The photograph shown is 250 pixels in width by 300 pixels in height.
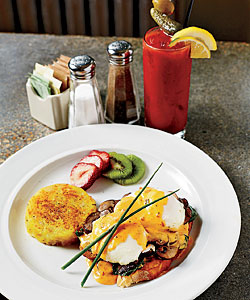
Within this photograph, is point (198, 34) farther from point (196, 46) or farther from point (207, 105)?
point (207, 105)

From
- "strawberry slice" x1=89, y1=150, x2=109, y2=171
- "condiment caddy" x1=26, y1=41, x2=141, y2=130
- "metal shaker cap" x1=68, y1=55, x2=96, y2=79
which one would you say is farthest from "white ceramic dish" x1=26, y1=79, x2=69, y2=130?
"strawberry slice" x1=89, y1=150, x2=109, y2=171

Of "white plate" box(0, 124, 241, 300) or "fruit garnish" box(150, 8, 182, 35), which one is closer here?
"white plate" box(0, 124, 241, 300)

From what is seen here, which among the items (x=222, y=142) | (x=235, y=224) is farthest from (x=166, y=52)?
(x=235, y=224)

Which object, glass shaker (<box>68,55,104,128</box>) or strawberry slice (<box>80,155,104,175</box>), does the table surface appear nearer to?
glass shaker (<box>68,55,104,128</box>)

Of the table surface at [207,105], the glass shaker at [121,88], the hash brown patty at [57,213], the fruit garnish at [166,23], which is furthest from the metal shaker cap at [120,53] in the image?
the hash brown patty at [57,213]

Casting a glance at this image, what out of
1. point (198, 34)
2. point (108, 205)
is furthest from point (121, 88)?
point (108, 205)

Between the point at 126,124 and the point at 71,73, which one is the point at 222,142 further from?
the point at 71,73

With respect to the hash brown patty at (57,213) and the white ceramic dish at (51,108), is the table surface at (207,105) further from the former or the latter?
the hash brown patty at (57,213)
